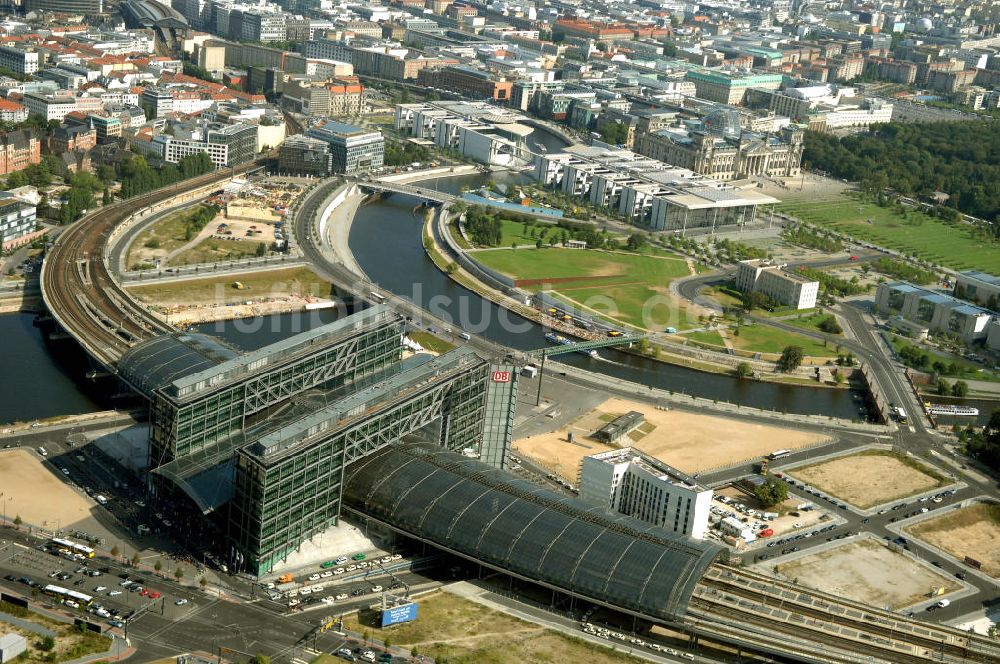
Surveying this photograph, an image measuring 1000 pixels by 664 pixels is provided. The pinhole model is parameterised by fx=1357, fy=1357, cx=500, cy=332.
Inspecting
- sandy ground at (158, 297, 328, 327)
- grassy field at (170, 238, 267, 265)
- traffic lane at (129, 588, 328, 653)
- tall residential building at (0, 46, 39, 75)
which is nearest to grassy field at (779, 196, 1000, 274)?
grassy field at (170, 238, 267, 265)

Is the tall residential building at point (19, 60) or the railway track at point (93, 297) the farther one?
the tall residential building at point (19, 60)

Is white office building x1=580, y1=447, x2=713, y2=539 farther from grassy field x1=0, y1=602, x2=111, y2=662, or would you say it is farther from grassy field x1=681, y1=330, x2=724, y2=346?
grassy field x1=681, y1=330, x2=724, y2=346

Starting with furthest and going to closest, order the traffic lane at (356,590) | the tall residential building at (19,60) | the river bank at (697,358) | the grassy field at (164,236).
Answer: the tall residential building at (19,60) < the grassy field at (164,236) < the river bank at (697,358) < the traffic lane at (356,590)

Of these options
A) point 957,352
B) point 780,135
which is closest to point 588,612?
point 957,352

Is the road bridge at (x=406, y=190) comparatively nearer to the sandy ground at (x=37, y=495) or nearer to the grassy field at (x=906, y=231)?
the grassy field at (x=906, y=231)

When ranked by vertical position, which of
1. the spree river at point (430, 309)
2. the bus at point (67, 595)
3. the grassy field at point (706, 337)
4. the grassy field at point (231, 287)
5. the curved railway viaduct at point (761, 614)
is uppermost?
the curved railway viaduct at point (761, 614)

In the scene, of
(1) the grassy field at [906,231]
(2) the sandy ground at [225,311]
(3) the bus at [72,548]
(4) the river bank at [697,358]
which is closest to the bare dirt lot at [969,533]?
(4) the river bank at [697,358]

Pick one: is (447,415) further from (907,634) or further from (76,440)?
(907,634)
